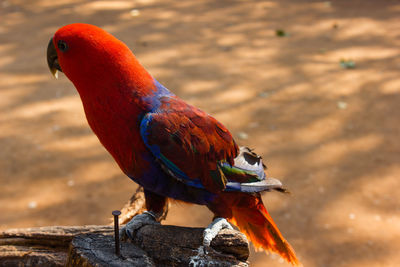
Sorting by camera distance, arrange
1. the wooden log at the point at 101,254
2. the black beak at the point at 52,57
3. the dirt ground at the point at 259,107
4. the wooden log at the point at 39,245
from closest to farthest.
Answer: the wooden log at the point at 101,254, the black beak at the point at 52,57, the wooden log at the point at 39,245, the dirt ground at the point at 259,107

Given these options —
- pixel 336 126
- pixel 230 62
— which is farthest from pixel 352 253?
pixel 230 62

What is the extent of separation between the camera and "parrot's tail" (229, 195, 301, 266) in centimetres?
171

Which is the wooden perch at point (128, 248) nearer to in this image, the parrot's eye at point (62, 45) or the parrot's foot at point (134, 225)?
the parrot's foot at point (134, 225)

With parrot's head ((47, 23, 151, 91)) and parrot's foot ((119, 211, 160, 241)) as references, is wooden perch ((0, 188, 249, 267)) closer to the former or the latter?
parrot's foot ((119, 211, 160, 241))

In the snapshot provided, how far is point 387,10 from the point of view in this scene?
555 centimetres

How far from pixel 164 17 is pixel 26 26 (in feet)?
5.28

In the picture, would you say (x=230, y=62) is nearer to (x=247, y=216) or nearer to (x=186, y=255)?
→ (x=247, y=216)

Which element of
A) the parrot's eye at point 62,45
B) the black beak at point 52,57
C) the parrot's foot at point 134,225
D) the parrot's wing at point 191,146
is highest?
the parrot's eye at point 62,45

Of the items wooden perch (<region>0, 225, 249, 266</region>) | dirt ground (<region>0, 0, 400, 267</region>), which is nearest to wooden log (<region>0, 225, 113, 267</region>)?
wooden perch (<region>0, 225, 249, 266</region>)

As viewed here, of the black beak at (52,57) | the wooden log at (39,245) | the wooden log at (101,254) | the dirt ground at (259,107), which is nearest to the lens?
the wooden log at (101,254)

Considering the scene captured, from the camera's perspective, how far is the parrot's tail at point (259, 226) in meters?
1.71

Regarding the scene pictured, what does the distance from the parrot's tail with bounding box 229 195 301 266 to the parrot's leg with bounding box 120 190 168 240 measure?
0.28 metres

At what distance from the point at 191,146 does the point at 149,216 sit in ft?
1.22

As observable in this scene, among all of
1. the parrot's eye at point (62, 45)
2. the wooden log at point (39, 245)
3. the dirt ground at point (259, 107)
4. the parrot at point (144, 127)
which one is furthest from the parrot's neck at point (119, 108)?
the dirt ground at point (259, 107)
